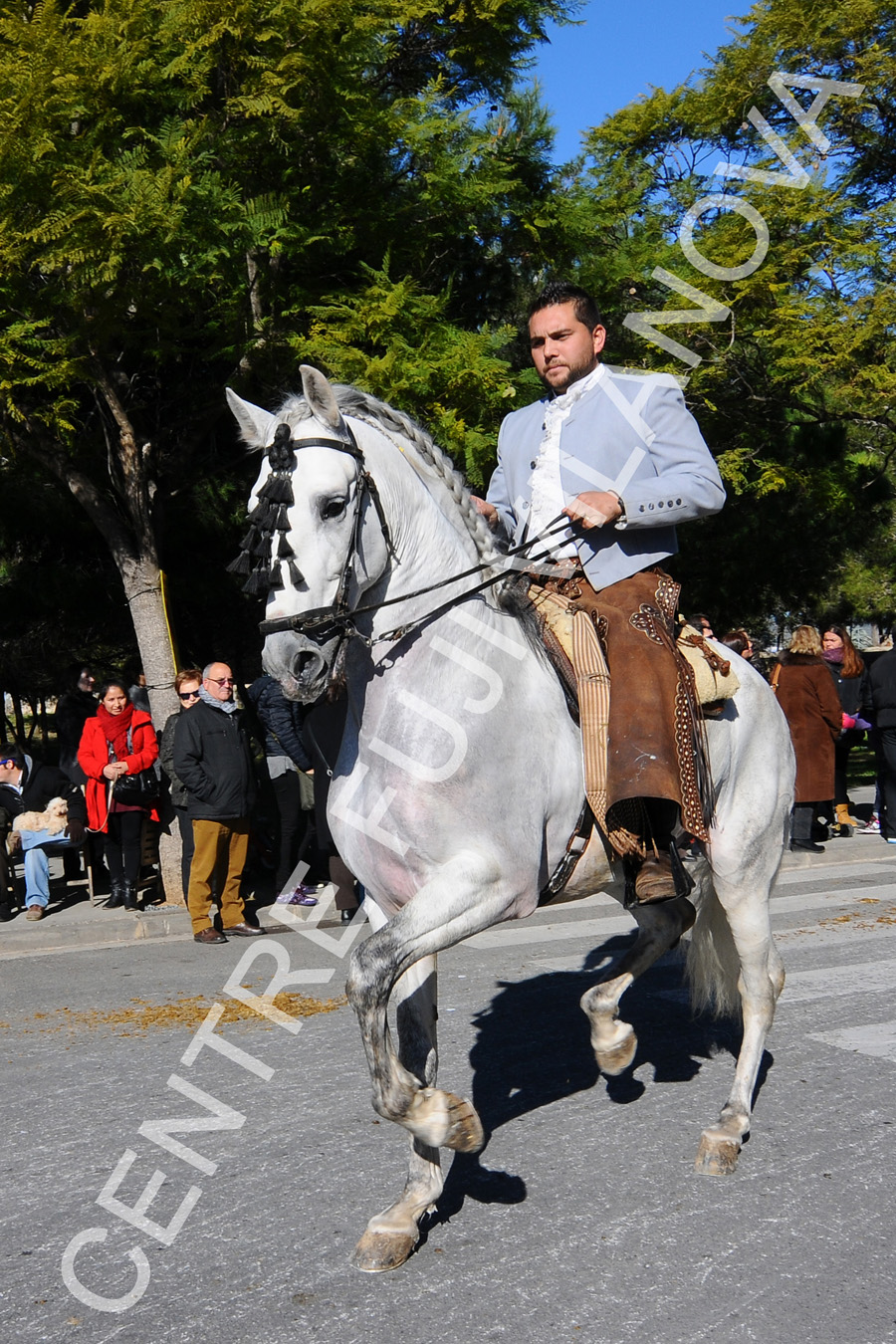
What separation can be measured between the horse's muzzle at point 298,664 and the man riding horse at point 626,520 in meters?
1.11

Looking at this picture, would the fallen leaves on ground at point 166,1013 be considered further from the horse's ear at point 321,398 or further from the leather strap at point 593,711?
the horse's ear at point 321,398

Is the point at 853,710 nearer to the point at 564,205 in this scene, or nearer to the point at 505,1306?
the point at 564,205

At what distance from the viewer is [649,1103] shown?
5.15 meters

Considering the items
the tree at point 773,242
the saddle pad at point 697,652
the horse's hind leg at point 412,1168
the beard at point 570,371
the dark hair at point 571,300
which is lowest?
the horse's hind leg at point 412,1168

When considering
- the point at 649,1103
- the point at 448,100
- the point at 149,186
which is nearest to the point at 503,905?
the point at 649,1103

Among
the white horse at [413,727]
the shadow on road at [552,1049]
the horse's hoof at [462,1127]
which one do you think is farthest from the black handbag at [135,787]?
the horse's hoof at [462,1127]

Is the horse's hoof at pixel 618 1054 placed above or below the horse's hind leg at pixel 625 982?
below

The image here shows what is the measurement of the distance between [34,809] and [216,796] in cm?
274

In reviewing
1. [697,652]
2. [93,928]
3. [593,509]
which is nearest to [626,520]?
[593,509]

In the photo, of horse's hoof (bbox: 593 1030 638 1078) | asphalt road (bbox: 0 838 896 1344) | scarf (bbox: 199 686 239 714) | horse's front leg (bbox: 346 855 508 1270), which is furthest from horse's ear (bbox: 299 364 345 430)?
scarf (bbox: 199 686 239 714)

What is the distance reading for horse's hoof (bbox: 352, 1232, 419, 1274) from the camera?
12.1 ft

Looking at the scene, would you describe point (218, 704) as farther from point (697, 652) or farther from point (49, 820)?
point (697, 652)

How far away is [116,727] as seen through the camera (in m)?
11.1

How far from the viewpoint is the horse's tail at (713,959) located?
5297mm
